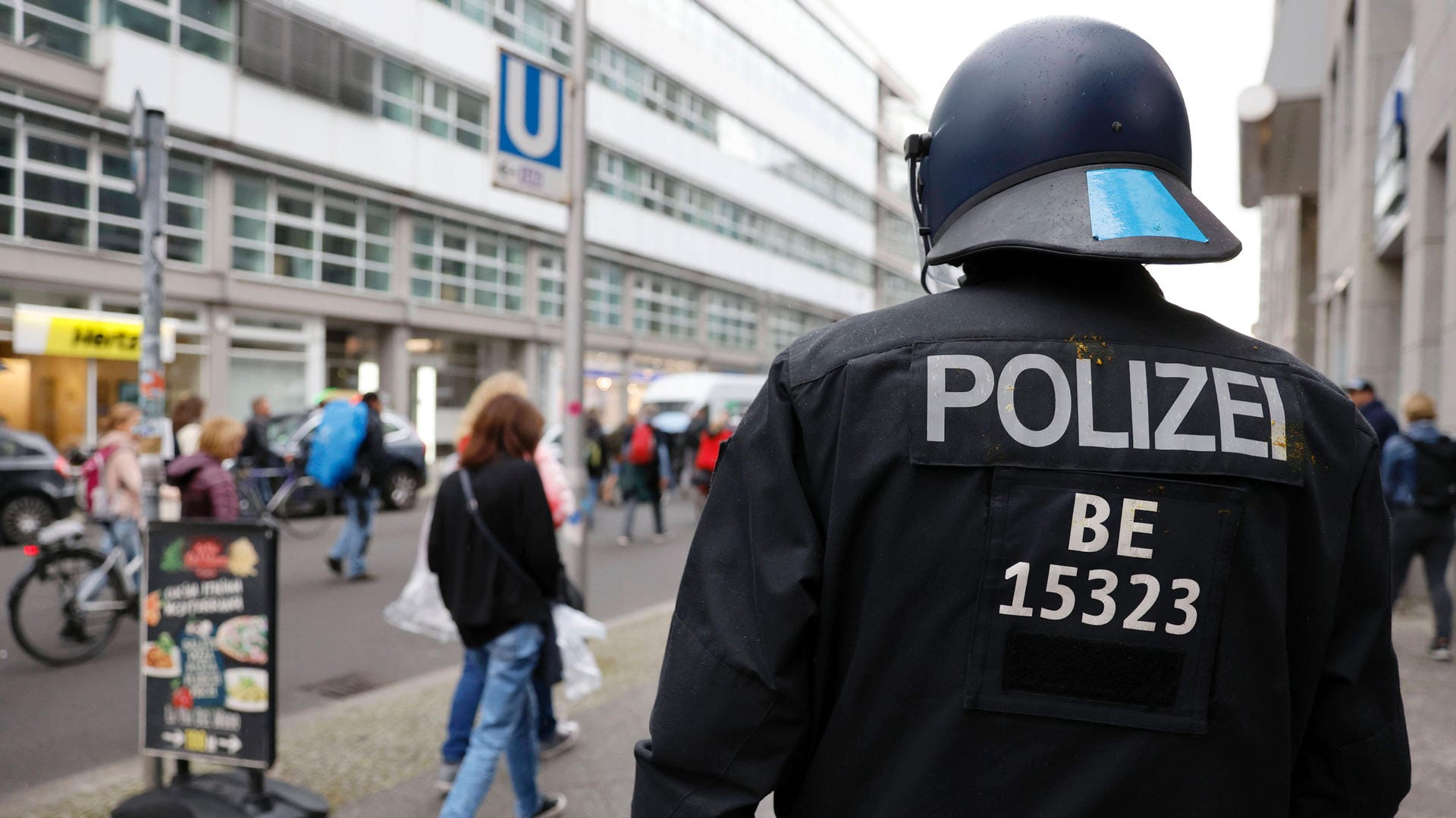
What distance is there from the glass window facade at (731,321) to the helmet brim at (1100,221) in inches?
1391

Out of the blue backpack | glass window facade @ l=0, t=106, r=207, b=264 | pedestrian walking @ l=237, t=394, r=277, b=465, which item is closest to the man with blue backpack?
the blue backpack

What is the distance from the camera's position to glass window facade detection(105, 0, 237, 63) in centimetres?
1716

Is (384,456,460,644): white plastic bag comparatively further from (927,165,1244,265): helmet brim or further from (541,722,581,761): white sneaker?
(927,165,1244,265): helmet brim

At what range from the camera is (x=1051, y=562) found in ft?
4.09

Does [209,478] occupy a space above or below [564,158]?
below

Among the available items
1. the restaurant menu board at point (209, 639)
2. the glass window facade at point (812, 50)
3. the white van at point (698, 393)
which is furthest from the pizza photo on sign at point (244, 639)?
the glass window facade at point (812, 50)

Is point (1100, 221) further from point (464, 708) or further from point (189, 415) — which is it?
point (189, 415)

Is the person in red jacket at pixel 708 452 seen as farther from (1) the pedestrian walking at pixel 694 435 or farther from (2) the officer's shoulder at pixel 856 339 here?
(2) the officer's shoulder at pixel 856 339

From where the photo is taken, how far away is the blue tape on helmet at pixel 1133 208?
1.27m

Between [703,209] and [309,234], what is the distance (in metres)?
16.1

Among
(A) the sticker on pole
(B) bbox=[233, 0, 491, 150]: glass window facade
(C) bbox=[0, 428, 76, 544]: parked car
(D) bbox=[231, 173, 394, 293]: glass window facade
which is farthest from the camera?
(D) bbox=[231, 173, 394, 293]: glass window facade

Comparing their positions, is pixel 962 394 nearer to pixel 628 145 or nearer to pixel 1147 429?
pixel 1147 429

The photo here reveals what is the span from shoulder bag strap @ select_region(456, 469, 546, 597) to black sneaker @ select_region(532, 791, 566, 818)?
2.78 feet

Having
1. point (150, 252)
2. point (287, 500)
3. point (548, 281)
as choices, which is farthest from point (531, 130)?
point (548, 281)
